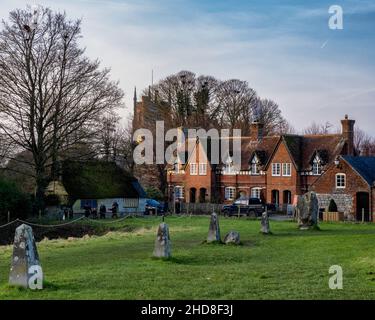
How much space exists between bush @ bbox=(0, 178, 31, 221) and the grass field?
14.8 metres

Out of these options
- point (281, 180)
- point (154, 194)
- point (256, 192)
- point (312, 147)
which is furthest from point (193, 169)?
point (312, 147)

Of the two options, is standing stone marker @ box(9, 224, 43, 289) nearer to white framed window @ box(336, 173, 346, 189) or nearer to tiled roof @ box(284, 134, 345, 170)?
white framed window @ box(336, 173, 346, 189)

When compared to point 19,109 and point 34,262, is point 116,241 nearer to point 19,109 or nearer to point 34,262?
point 34,262

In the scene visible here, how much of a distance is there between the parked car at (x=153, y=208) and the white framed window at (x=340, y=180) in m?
15.8

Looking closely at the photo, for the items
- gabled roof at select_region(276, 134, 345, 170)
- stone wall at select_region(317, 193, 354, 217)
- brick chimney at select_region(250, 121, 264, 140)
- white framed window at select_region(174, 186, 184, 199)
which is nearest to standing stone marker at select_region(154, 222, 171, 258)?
stone wall at select_region(317, 193, 354, 217)

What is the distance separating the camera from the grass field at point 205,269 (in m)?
13.7

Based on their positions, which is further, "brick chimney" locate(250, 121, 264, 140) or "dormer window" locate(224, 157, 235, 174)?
"brick chimney" locate(250, 121, 264, 140)

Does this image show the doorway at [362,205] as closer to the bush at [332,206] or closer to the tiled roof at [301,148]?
the bush at [332,206]

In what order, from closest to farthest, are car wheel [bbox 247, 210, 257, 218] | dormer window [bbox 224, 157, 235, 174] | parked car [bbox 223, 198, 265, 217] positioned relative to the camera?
car wheel [bbox 247, 210, 257, 218] < parked car [bbox 223, 198, 265, 217] < dormer window [bbox 224, 157, 235, 174]

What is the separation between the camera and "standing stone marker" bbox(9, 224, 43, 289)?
573 inches

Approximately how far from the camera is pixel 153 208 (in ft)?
194

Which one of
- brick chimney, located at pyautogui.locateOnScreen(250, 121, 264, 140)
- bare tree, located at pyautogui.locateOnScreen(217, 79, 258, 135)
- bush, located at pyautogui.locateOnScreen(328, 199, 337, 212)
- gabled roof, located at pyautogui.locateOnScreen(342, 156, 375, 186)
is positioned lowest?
bush, located at pyautogui.locateOnScreen(328, 199, 337, 212)

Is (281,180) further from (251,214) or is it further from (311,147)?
(251,214)

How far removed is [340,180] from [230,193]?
1795cm
